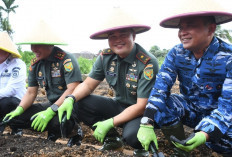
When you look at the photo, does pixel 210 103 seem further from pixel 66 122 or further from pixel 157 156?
pixel 66 122

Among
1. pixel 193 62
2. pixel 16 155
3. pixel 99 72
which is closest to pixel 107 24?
pixel 99 72

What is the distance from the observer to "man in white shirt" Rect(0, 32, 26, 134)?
8.63ft

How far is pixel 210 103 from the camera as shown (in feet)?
5.96

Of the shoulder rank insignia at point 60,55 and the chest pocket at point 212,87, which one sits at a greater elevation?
the shoulder rank insignia at point 60,55

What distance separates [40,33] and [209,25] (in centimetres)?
145

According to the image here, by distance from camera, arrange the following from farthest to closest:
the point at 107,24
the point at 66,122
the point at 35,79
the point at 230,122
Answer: the point at 35,79 < the point at 66,122 < the point at 107,24 < the point at 230,122

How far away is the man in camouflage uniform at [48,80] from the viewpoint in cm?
226

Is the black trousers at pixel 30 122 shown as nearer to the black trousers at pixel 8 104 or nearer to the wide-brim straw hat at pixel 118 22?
the black trousers at pixel 8 104

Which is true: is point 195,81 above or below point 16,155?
above

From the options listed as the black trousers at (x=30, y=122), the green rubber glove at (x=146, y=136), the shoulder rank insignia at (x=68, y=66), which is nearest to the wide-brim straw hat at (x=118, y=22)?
the shoulder rank insignia at (x=68, y=66)

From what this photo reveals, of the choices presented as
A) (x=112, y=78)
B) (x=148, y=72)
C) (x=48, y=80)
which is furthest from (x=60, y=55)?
(x=148, y=72)

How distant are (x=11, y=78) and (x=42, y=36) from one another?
2.13 ft

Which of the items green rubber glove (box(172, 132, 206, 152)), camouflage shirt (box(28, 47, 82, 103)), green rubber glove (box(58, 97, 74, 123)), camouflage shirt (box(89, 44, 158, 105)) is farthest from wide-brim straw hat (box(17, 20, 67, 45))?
green rubber glove (box(172, 132, 206, 152))

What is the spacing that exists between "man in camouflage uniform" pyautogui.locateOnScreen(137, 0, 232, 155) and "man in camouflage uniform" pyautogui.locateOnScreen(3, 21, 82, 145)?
2.73 feet
